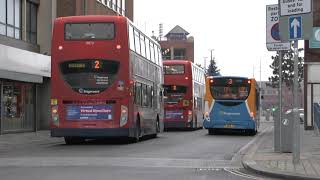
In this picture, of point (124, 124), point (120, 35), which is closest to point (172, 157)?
point (124, 124)

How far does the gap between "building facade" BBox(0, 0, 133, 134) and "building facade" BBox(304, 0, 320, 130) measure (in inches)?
542

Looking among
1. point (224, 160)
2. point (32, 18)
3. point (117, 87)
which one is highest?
point (32, 18)

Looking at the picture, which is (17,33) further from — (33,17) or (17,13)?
(33,17)

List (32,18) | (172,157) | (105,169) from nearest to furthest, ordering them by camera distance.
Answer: (105,169), (172,157), (32,18)

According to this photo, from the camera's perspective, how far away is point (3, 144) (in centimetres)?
2256

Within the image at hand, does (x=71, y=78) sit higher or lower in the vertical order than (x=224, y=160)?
higher

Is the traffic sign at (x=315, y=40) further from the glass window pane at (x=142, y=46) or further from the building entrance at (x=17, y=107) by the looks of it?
the building entrance at (x=17, y=107)

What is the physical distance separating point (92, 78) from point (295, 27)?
31.7ft

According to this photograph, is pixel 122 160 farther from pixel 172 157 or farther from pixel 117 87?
pixel 117 87

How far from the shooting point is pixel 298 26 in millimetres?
13758

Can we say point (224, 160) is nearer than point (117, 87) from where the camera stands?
Yes

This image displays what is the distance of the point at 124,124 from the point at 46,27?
565 inches

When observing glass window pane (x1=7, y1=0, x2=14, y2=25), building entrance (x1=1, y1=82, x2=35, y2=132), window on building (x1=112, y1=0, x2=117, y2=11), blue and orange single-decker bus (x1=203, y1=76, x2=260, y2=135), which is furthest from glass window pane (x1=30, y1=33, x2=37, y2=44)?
window on building (x1=112, y1=0, x2=117, y2=11)

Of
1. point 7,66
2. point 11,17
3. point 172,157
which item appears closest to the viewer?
point 172,157
